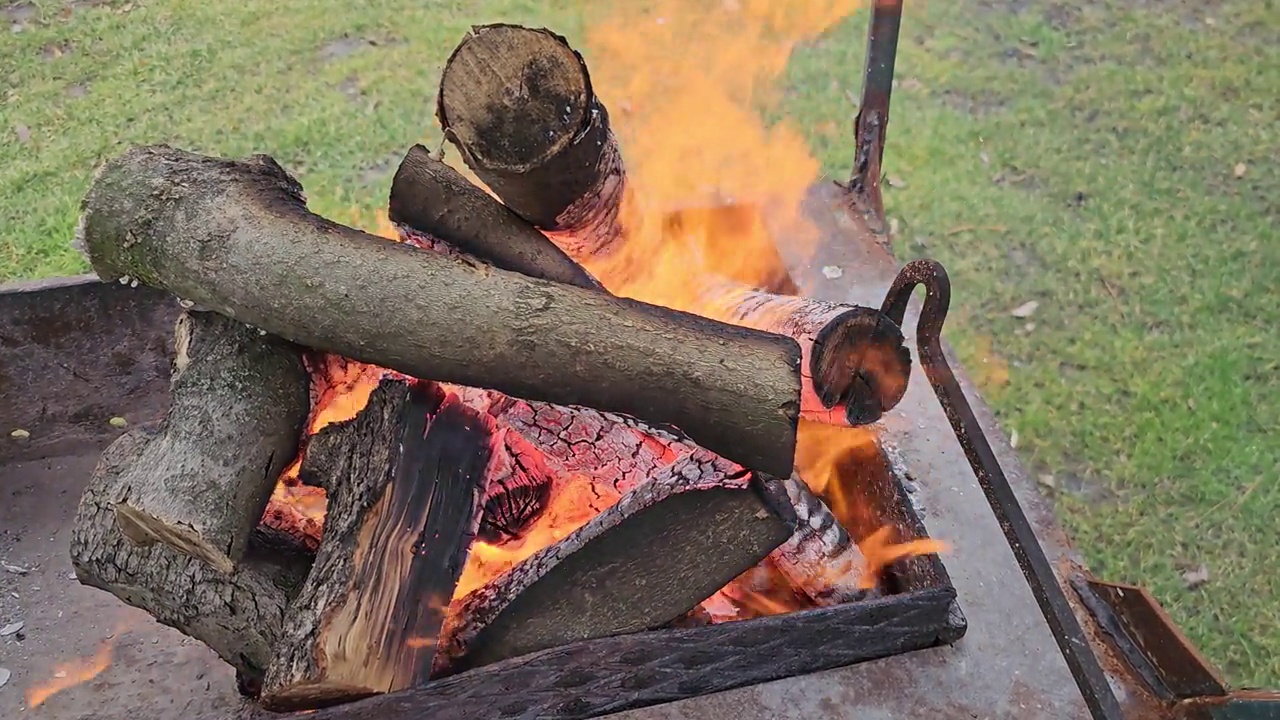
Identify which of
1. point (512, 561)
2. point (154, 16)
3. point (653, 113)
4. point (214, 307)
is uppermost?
point (154, 16)

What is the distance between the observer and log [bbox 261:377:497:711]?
1.50 m

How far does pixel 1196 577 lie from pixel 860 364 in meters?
1.56

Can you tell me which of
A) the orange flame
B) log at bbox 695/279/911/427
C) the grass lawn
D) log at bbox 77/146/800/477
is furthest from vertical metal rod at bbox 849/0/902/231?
the orange flame

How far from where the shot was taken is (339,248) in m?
1.56

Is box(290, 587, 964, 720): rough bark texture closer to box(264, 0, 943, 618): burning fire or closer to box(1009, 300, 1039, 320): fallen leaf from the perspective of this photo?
box(264, 0, 943, 618): burning fire

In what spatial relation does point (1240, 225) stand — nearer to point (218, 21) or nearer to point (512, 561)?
point (512, 561)

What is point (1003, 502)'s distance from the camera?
1.71 metres

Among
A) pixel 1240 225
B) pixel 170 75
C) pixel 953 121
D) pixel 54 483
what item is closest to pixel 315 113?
pixel 170 75

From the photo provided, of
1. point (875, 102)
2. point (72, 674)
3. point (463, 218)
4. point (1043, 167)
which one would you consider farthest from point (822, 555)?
point (1043, 167)

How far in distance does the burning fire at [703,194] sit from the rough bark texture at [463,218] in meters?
0.30

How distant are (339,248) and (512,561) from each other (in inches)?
28.0

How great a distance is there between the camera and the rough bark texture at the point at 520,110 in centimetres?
172

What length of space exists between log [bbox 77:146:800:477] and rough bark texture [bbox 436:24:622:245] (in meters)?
0.29

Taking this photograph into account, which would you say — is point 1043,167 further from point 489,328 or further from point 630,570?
point 489,328
